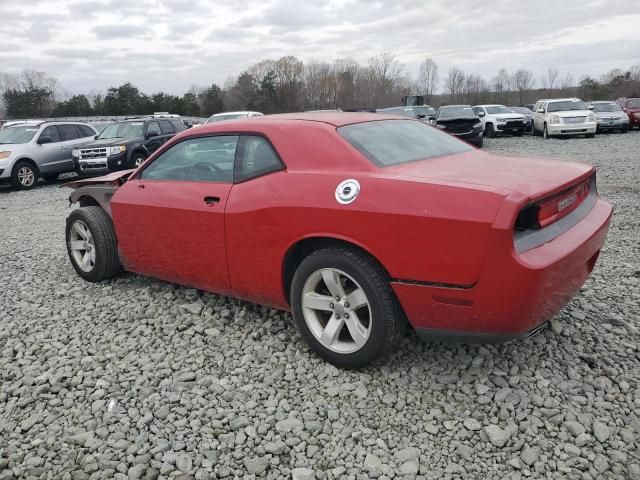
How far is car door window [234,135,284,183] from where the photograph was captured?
3.51 metres

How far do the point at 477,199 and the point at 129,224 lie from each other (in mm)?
A: 2959

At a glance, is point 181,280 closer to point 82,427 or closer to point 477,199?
point 82,427

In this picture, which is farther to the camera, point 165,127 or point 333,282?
point 165,127

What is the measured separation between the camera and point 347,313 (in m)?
3.15

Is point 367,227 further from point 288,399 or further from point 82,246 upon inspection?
point 82,246

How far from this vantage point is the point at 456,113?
19.6 m

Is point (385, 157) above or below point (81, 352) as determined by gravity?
above

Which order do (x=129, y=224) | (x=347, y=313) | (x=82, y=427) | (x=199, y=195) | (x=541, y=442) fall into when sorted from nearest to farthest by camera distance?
(x=541, y=442) → (x=82, y=427) → (x=347, y=313) → (x=199, y=195) → (x=129, y=224)

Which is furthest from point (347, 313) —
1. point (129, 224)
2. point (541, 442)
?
point (129, 224)

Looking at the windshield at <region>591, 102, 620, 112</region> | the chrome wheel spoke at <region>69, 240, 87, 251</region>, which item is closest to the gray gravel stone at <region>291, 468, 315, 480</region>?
the chrome wheel spoke at <region>69, 240, 87, 251</region>

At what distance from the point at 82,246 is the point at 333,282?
2.99 metres

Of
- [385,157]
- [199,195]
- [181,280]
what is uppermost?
[385,157]

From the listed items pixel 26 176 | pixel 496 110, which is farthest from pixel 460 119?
pixel 26 176

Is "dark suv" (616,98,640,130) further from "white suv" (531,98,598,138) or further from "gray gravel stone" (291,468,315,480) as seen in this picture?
"gray gravel stone" (291,468,315,480)
